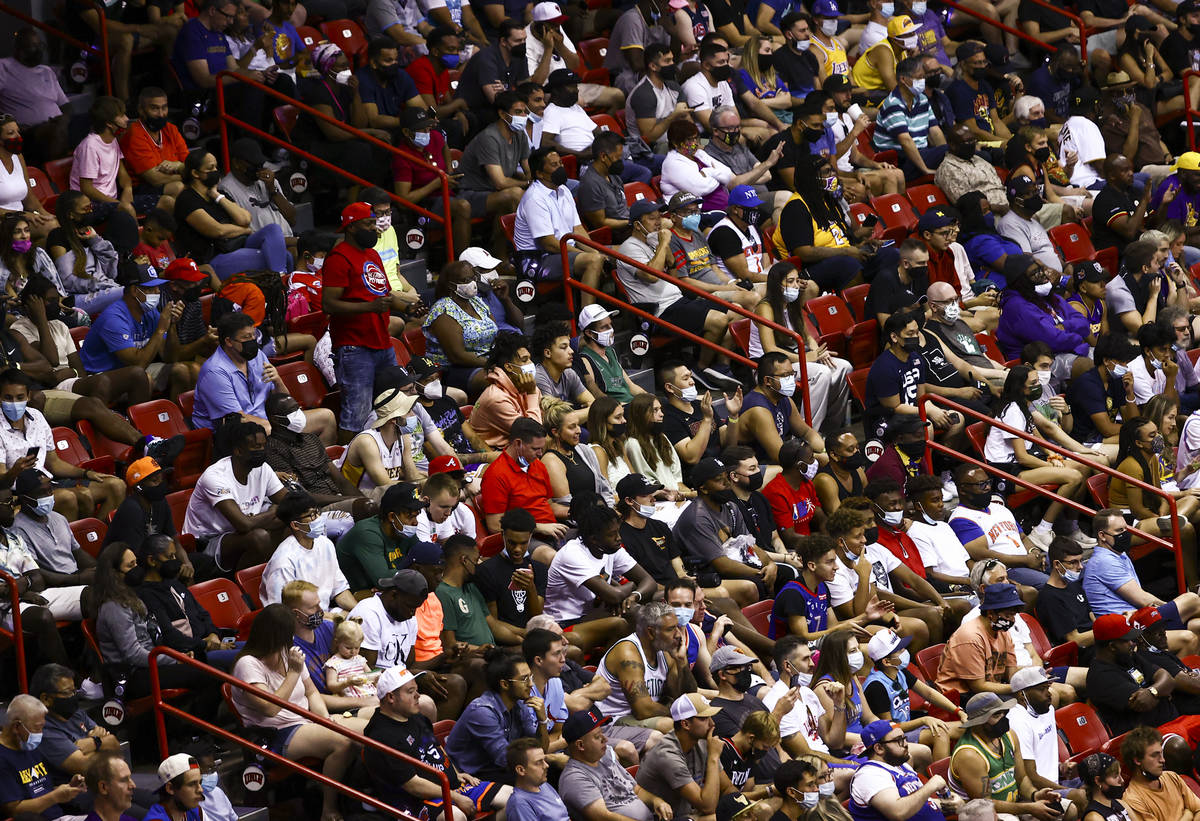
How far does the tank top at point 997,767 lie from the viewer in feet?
34.5

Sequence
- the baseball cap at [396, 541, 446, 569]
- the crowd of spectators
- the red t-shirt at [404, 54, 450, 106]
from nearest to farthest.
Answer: the crowd of spectators, the baseball cap at [396, 541, 446, 569], the red t-shirt at [404, 54, 450, 106]

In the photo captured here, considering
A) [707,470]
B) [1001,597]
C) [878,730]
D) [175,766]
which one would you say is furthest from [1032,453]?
[175,766]

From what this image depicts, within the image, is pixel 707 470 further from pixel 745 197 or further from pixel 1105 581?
pixel 745 197

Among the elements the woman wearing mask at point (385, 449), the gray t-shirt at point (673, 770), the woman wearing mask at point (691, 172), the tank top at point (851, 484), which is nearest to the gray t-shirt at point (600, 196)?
the woman wearing mask at point (691, 172)

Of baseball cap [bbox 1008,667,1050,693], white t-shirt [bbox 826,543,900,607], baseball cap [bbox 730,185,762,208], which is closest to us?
baseball cap [bbox 1008,667,1050,693]

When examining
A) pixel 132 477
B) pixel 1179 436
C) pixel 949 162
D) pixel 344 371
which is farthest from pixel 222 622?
pixel 949 162

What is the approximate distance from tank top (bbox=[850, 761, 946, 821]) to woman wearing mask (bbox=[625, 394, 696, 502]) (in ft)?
8.93

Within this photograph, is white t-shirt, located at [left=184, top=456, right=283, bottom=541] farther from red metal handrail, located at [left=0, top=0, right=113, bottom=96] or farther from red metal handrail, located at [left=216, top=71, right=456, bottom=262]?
red metal handrail, located at [left=0, top=0, right=113, bottom=96]

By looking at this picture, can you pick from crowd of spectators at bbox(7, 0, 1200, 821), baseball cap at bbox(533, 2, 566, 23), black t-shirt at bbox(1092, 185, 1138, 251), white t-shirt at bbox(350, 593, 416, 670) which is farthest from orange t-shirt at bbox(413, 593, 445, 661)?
black t-shirt at bbox(1092, 185, 1138, 251)

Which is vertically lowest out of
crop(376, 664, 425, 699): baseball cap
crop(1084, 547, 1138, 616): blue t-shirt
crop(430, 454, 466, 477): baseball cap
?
crop(1084, 547, 1138, 616): blue t-shirt

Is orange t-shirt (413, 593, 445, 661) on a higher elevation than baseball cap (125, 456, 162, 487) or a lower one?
lower

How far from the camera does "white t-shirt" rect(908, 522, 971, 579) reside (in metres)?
12.5

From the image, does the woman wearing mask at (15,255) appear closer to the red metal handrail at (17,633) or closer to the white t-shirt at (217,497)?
the white t-shirt at (217,497)

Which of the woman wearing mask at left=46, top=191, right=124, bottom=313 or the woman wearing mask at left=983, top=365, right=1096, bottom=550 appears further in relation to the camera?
the woman wearing mask at left=983, top=365, right=1096, bottom=550
